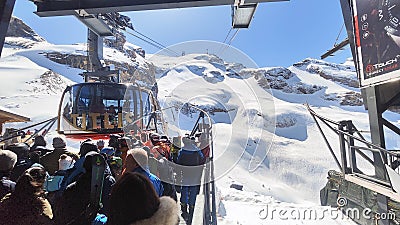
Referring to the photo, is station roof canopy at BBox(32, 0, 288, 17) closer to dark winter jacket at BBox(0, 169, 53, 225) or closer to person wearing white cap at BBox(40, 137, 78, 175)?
person wearing white cap at BBox(40, 137, 78, 175)

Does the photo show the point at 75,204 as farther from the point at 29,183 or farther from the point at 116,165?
the point at 116,165

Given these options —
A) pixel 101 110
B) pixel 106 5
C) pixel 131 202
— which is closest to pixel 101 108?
pixel 101 110

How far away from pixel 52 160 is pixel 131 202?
226 cm

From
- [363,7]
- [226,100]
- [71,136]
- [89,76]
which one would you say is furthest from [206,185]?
[89,76]

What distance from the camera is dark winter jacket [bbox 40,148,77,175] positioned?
10.2ft

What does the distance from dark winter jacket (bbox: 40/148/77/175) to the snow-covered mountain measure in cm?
139

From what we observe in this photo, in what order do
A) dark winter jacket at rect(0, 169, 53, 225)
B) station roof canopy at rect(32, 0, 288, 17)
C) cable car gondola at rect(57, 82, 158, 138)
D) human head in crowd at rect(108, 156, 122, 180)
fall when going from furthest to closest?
cable car gondola at rect(57, 82, 158, 138) → station roof canopy at rect(32, 0, 288, 17) → human head in crowd at rect(108, 156, 122, 180) → dark winter jacket at rect(0, 169, 53, 225)

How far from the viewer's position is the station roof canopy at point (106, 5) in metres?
3.66

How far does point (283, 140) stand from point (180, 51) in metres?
22.2

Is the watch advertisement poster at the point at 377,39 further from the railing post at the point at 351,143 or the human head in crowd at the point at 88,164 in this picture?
the human head in crowd at the point at 88,164

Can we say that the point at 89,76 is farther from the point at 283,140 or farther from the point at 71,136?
the point at 283,140

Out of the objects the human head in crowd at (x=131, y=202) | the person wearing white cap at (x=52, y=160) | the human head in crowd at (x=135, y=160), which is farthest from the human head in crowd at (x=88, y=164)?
the person wearing white cap at (x=52, y=160)

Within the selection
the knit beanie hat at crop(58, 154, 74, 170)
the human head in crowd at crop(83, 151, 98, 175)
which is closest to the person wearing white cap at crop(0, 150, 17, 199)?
the knit beanie hat at crop(58, 154, 74, 170)

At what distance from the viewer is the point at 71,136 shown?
6.70m
